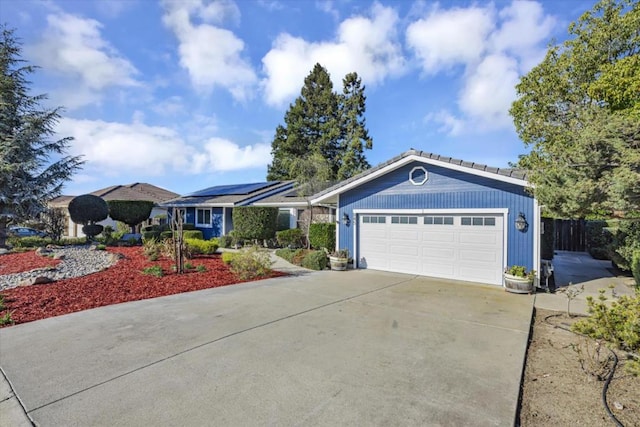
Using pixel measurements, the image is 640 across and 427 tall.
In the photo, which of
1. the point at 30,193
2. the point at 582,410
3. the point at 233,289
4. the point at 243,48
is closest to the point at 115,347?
the point at 233,289

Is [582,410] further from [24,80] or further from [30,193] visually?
[24,80]

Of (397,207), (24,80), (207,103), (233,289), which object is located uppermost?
(24,80)

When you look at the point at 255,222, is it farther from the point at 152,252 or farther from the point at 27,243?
the point at 27,243

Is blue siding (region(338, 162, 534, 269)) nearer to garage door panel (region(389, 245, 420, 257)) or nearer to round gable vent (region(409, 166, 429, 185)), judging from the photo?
round gable vent (region(409, 166, 429, 185))

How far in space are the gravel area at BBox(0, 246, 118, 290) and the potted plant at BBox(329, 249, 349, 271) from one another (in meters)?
7.90

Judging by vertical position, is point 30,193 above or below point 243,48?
below

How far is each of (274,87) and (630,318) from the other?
15201 mm

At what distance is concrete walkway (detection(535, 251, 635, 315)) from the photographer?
24.8 ft

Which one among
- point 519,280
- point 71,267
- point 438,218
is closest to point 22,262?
point 71,267

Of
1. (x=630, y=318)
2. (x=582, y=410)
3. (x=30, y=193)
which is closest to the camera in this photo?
(x=582, y=410)

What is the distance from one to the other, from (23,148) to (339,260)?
57.0 ft

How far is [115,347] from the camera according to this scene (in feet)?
15.8

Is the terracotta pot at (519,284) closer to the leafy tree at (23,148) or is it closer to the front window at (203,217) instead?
the front window at (203,217)

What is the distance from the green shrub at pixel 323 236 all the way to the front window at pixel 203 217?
36.2 feet
